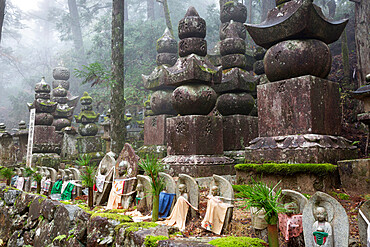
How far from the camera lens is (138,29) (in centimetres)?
2089

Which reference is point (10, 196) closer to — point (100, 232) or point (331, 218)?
point (100, 232)

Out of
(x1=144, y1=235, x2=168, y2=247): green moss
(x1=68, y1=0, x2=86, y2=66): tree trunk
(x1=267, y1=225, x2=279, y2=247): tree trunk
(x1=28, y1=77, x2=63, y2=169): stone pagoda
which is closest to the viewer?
(x1=267, y1=225, x2=279, y2=247): tree trunk

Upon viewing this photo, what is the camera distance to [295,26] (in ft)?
15.3

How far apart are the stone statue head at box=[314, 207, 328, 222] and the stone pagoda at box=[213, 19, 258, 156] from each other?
13.6 feet

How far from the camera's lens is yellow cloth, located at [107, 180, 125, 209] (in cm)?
446

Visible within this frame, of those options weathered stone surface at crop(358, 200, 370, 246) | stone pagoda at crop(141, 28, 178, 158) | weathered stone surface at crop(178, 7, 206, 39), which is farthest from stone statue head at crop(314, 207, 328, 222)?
stone pagoda at crop(141, 28, 178, 158)

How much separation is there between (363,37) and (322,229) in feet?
23.7

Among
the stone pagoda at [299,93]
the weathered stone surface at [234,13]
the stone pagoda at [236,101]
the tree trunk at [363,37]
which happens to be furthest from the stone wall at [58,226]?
the tree trunk at [363,37]

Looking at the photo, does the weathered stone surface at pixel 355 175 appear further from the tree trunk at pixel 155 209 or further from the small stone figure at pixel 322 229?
the tree trunk at pixel 155 209

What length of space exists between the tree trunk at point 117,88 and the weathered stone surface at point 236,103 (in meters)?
3.25

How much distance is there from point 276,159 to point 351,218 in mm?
1493

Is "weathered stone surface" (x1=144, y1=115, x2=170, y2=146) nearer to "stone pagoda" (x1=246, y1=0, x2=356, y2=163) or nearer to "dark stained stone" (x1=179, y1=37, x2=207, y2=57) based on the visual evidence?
"dark stained stone" (x1=179, y1=37, x2=207, y2=57)

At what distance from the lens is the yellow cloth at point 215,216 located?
3121 mm

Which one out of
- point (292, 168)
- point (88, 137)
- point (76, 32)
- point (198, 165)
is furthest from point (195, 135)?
point (76, 32)
